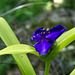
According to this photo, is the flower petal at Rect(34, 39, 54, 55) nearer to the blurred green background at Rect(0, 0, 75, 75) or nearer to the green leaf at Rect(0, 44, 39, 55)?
the green leaf at Rect(0, 44, 39, 55)

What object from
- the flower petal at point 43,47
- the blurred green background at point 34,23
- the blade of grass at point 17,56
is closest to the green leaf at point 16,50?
the flower petal at point 43,47

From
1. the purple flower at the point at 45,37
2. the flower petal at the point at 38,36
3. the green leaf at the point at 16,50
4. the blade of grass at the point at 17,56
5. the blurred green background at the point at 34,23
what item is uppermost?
the green leaf at the point at 16,50

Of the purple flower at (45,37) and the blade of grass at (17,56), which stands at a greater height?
the purple flower at (45,37)

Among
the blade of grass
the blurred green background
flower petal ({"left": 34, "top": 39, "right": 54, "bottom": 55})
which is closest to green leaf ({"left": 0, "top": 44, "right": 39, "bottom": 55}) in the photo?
flower petal ({"left": 34, "top": 39, "right": 54, "bottom": 55})

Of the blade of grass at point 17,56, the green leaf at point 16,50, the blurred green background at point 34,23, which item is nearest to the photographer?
the green leaf at point 16,50

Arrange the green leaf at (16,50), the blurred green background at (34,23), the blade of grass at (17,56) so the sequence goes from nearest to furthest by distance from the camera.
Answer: the green leaf at (16,50) → the blade of grass at (17,56) → the blurred green background at (34,23)

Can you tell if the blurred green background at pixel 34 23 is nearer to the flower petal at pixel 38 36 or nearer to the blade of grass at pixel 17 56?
the blade of grass at pixel 17 56

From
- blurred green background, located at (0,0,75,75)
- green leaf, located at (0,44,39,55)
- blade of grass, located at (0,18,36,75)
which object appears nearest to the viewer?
green leaf, located at (0,44,39,55)

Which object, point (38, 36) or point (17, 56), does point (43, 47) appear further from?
point (17, 56)

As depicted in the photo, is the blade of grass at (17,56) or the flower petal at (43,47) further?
the blade of grass at (17,56)
